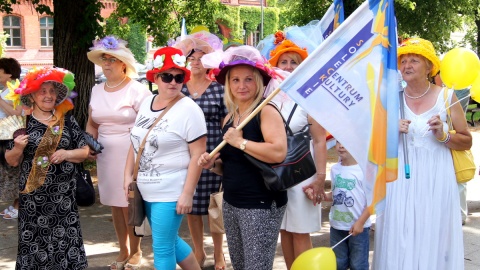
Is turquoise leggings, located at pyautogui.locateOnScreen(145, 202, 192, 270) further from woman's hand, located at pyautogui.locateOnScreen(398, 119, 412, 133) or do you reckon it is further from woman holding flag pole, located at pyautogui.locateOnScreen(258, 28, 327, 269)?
woman's hand, located at pyautogui.locateOnScreen(398, 119, 412, 133)

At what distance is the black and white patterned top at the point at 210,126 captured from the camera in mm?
5051

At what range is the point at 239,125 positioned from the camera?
140 inches

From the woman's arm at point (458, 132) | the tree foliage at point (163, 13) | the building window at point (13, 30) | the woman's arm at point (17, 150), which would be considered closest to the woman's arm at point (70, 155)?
the woman's arm at point (17, 150)

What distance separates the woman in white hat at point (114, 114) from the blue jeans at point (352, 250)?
176 cm

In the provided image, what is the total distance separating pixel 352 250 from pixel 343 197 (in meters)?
0.42

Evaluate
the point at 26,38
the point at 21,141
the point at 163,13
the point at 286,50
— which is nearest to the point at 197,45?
the point at 286,50

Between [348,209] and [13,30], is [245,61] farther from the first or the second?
[13,30]

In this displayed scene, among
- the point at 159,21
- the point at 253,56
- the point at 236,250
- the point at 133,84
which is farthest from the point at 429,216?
the point at 159,21

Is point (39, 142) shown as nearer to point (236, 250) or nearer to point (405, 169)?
point (236, 250)

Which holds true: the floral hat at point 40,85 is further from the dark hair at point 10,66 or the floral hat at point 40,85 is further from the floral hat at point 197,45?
the dark hair at point 10,66

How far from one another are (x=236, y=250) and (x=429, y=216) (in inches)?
57.3

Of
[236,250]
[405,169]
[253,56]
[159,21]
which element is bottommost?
[236,250]

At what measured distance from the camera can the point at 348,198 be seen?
4.44 metres

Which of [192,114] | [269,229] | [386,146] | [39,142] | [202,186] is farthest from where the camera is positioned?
[202,186]
